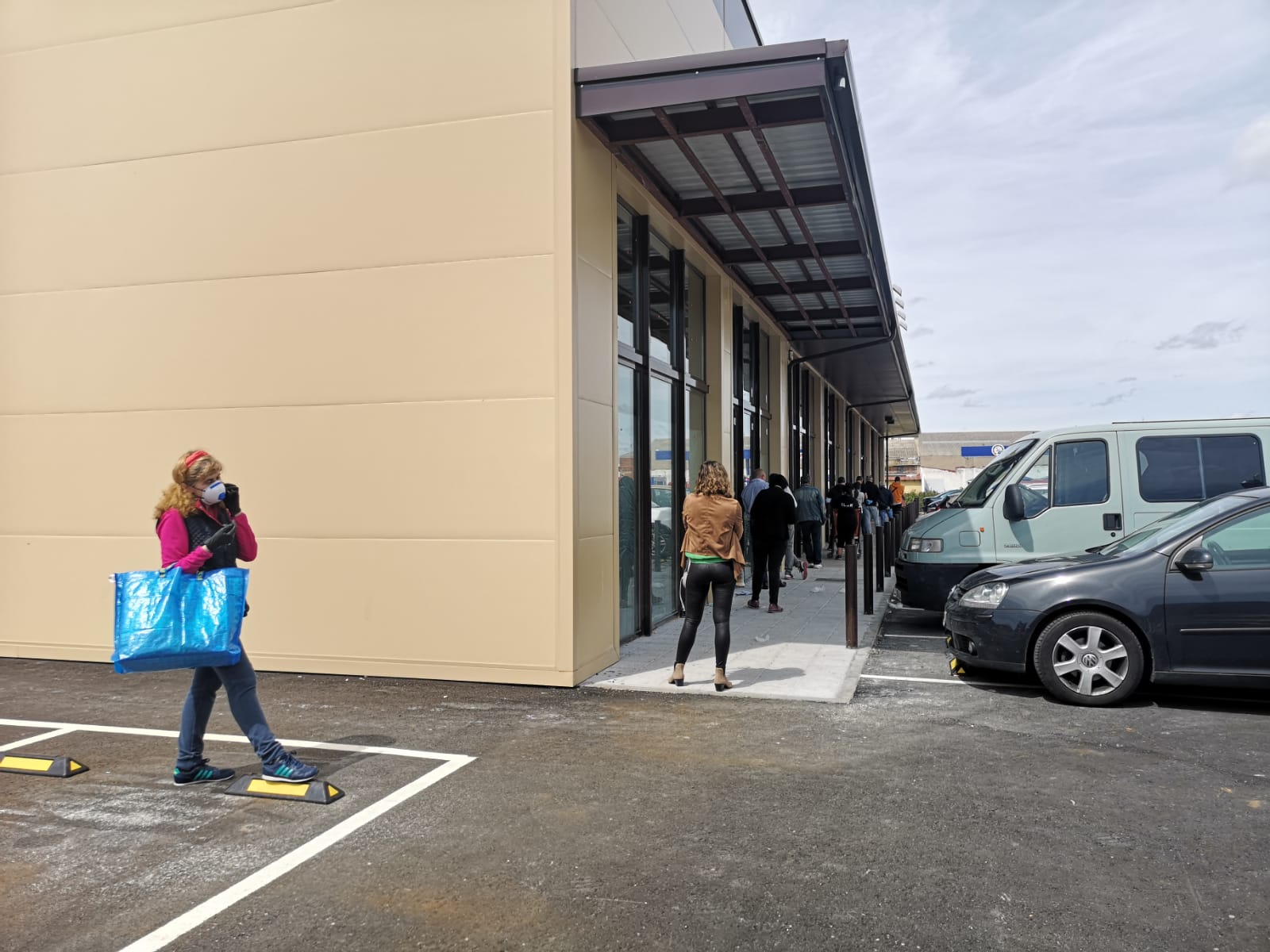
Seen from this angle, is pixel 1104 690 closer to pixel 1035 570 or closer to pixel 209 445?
pixel 1035 570

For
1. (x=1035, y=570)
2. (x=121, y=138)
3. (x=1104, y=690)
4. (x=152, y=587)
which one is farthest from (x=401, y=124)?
(x=1104, y=690)

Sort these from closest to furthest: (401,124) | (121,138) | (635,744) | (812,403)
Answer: (635,744) < (401,124) < (121,138) < (812,403)

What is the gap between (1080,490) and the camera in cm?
958

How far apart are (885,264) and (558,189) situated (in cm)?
626

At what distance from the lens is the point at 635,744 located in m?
5.71

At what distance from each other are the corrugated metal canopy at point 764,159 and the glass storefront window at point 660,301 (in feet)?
1.45

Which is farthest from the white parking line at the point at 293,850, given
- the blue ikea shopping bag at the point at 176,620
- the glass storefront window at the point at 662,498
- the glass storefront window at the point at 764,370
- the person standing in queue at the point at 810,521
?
the person standing in queue at the point at 810,521

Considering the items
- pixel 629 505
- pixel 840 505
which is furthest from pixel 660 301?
pixel 840 505

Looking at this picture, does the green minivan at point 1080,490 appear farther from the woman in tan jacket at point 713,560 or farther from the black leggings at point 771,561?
the woman in tan jacket at point 713,560

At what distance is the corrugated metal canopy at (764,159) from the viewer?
23.5 feet

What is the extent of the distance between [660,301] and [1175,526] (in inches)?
218

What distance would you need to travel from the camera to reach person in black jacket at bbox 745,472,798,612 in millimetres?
11367

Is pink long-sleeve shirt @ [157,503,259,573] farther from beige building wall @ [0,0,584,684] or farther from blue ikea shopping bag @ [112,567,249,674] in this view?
beige building wall @ [0,0,584,684]

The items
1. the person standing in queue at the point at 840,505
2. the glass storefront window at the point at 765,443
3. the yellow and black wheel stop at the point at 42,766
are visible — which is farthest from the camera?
the person standing in queue at the point at 840,505
